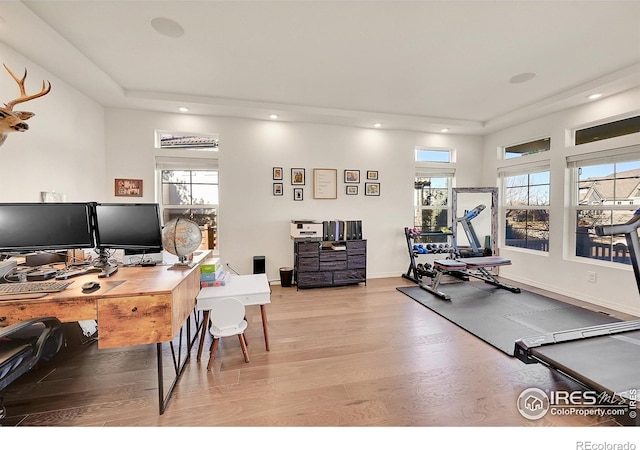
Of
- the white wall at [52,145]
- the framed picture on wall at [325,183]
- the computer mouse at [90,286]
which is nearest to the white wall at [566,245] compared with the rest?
the framed picture on wall at [325,183]

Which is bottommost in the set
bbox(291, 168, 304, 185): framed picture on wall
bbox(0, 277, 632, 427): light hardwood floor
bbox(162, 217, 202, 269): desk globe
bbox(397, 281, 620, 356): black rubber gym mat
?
bbox(0, 277, 632, 427): light hardwood floor

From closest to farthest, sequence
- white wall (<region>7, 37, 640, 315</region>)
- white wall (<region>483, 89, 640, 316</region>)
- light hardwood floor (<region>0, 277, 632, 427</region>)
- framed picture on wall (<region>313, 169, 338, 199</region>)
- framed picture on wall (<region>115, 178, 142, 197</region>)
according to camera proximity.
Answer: light hardwood floor (<region>0, 277, 632, 427</region>) → white wall (<region>7, 37, 640, 315</region>) → white wall (<region>483, 89, 640, 316</region>) → framed picture on wall (<region>115, 178, 142, 197</region>) → framed picture on wall (<region>313, 169, 338, 199</region>)

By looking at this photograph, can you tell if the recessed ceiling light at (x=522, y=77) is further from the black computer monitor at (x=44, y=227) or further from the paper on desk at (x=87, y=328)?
the paper on desk at (x=87, y=328)

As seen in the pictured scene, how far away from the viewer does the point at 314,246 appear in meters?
4.14

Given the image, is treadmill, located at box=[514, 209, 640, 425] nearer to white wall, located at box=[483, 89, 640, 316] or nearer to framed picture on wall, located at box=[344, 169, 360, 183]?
white wall, located at box=[483, 89, 640, 316]

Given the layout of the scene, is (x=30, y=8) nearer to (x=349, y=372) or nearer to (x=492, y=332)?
(x=349, y=372)

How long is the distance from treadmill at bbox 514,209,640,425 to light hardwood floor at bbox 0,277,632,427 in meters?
0.19

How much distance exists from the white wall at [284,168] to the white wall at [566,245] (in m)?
1.39

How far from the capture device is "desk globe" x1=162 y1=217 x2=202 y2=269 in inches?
79.7

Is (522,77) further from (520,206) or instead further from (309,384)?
(309,384)

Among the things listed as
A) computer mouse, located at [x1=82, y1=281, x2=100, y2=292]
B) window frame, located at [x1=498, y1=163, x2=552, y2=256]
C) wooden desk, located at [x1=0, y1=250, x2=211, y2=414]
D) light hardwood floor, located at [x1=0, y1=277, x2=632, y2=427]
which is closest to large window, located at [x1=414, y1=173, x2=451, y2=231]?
window frame, located at [x1=498, y1=163, x2=552, y2=256]

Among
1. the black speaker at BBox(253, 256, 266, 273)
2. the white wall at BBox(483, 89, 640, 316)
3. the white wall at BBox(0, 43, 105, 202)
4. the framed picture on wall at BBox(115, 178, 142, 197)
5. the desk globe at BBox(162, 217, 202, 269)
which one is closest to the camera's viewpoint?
the desk globe at BBox(162, 217, 202, 269)

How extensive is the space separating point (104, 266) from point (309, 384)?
187 cm

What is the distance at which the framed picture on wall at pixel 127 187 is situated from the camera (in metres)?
3.81
